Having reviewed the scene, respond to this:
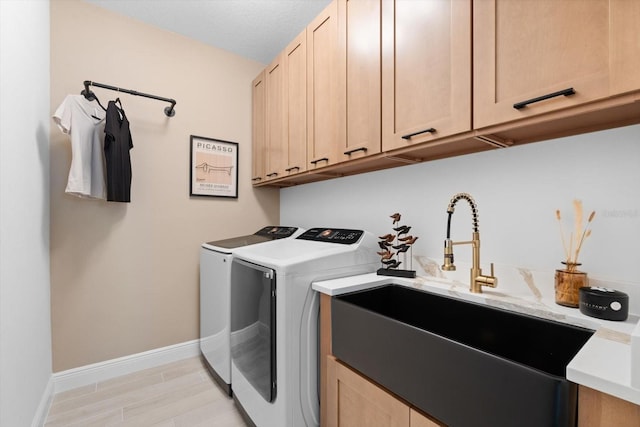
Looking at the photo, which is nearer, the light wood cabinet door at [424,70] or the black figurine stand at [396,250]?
the light wood cabinet door at [424,70]

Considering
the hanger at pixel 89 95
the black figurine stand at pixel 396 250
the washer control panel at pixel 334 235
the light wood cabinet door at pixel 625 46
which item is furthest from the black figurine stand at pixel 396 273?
the hanger at pixel 89 95

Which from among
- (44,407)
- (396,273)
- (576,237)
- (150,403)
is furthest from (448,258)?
(44,407)

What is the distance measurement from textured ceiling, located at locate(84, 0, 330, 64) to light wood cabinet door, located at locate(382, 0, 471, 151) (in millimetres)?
1027

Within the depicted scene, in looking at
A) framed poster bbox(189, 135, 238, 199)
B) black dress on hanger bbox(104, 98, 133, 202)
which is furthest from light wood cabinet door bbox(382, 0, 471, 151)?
black dress on hanger bbox(104, 98, 133, 202)

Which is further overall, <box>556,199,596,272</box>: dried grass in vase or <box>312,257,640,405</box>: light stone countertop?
<box>556,199,596,272</box>: dried grass in vase

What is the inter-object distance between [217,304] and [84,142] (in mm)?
1416

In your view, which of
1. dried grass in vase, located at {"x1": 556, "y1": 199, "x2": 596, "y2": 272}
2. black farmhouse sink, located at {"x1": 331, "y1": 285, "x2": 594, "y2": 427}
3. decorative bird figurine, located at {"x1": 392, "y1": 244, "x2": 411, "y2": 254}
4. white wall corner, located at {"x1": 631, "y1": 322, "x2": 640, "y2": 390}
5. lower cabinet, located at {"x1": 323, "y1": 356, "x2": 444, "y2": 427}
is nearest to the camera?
white wall corner, located at {"x1": 631, "y1": 322, "x2": 640, "y2": 390}

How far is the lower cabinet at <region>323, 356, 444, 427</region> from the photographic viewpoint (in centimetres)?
91

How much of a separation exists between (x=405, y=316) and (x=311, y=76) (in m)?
1.60

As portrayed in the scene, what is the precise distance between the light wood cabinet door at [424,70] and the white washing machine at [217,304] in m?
1.26

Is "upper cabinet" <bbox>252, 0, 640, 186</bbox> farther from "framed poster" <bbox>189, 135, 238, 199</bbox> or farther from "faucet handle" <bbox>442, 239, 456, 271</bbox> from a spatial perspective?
"framed poster" <bbox>189, 135, 238, 199</bbox>

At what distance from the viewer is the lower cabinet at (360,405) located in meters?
0.91

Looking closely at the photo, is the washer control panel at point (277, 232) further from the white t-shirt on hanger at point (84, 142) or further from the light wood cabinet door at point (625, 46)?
the light wood cabinet door at point (625, 46)

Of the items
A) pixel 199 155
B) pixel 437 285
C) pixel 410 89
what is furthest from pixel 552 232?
pixel 199 155
